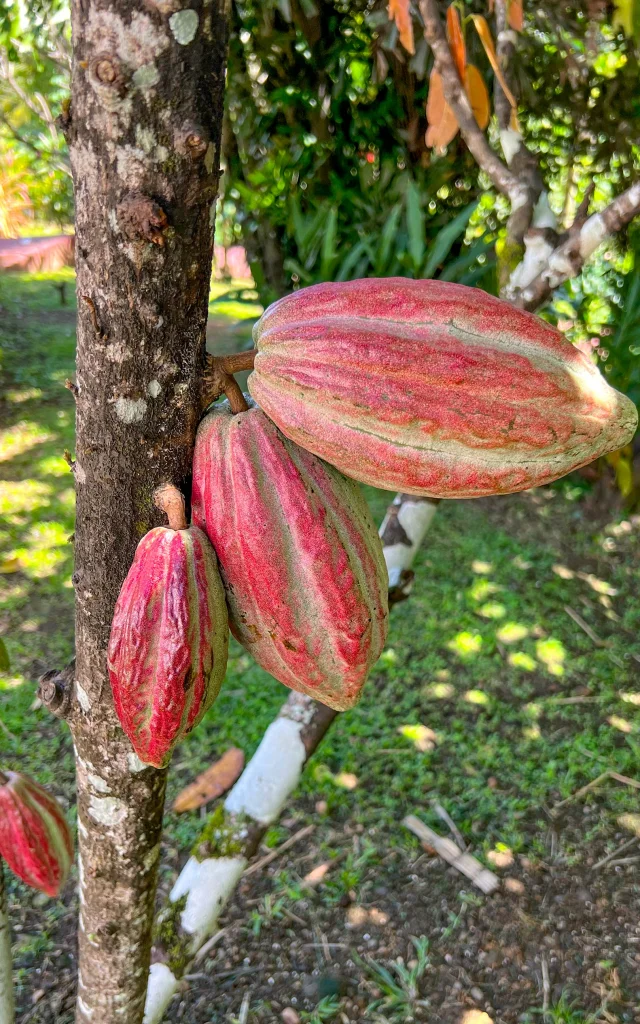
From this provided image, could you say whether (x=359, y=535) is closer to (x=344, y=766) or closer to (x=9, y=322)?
(x=344, y=766)

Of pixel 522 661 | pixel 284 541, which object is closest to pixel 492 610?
pixel 522 661

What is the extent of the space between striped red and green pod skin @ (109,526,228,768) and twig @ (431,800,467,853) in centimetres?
155

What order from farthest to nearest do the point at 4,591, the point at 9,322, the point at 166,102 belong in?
the point at 9,322 → the point at 4,591 → the point at 166,102

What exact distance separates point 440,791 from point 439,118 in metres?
1.64

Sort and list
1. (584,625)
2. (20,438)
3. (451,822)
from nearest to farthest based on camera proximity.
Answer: (451,822) < (584,625) < (20,438)

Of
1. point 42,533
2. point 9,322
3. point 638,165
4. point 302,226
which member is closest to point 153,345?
point 302,226

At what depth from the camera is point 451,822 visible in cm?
200

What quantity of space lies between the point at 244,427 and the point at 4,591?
2445mm

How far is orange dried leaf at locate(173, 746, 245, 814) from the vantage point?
6.64 ft

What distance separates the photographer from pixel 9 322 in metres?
5.54

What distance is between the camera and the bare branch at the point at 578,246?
1034 millimetres

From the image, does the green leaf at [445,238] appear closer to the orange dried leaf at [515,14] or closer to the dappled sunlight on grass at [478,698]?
the orange dried leaf at [515,14]

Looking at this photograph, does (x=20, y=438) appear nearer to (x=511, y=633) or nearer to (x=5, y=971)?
(x=511, y=633)

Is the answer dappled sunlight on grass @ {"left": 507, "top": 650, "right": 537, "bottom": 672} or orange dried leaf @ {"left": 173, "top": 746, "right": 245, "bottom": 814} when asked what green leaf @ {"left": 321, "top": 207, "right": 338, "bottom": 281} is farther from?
orange dried leaf @ {"left": 173, "top": 746, "right": 245, "bottom": 814}
